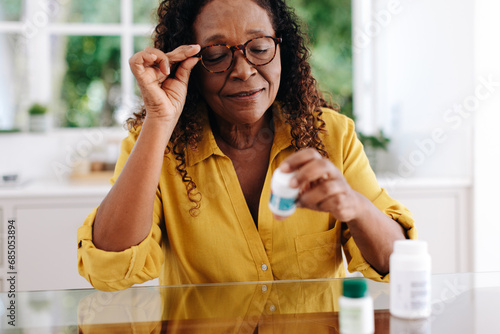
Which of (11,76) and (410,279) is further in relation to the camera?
(11,76)

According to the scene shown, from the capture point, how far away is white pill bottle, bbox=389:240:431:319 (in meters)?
0.90

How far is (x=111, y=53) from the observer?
Answer: 3270 millimetres

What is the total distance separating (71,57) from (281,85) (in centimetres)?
211

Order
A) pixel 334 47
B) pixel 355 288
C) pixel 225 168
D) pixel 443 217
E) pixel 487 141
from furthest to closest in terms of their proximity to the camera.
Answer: pixel 334 47 < pixel 443 217 < pixel 487 141 < pixel 225 168 < pixel 355 288

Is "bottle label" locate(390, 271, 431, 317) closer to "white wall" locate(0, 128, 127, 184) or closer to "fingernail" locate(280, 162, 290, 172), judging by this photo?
"fingernail" locate(280, 162, 290, 172)

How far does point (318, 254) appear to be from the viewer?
141cm

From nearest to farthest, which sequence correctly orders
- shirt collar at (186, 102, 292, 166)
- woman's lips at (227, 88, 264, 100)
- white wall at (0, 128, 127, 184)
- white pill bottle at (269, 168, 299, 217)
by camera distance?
white pill bottle at (269, 168, 299, 217), woman's lips at (227, 88, 264, 100), shirt collar at (186, 102, 292, 166), white wall at (0, 128, 127, 184)

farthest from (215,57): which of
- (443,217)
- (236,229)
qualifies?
(443,217)

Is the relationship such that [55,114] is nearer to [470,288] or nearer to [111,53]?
[111,53]

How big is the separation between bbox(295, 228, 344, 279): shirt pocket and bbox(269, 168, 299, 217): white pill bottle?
1.63 feet

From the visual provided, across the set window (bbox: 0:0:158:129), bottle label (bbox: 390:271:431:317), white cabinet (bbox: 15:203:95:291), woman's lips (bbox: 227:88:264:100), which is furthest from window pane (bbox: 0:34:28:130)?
bottle label (bbox: 390:271:431:317)

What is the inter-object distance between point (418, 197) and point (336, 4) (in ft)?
5.32

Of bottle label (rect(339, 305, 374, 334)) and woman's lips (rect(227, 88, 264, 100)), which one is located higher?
woman's lips (rect(227, 88, 264, 100))

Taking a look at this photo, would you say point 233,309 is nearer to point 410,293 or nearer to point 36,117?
point 410,293
